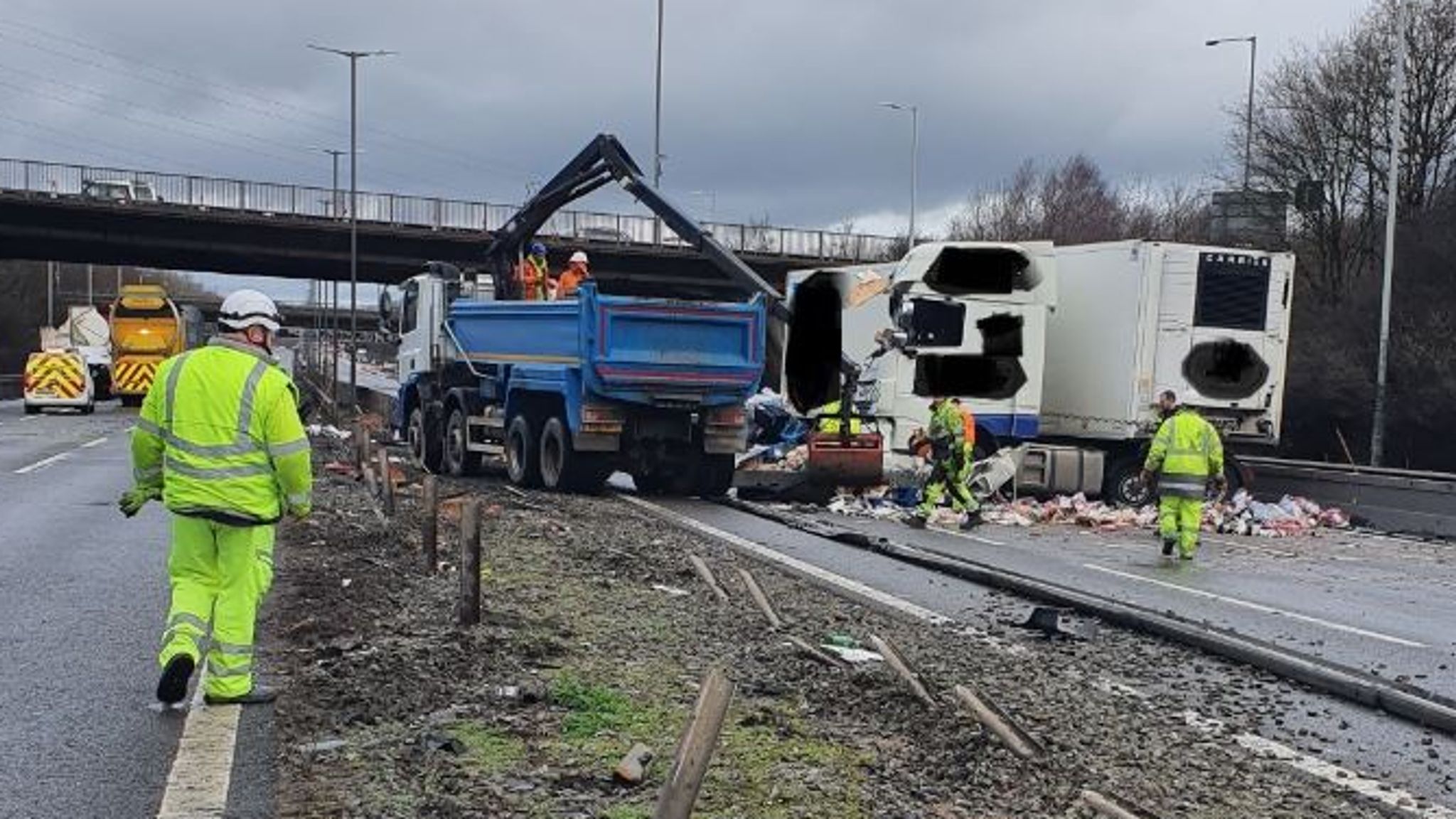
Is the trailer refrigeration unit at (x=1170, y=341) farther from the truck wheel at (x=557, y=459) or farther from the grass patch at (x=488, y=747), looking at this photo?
the grass patch at (x=488, y=747)

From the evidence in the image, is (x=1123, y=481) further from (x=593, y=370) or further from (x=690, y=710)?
(x=690, y=710)

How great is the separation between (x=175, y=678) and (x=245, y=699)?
0.94 ft

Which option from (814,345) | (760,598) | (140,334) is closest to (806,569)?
(760,598)

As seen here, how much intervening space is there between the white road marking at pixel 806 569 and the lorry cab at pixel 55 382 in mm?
30252

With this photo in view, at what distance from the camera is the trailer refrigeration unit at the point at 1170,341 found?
60.1 ft

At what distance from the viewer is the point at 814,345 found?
19.1 m

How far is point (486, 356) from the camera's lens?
59.5 feet

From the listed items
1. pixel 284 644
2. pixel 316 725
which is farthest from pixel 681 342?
pixel 316 725

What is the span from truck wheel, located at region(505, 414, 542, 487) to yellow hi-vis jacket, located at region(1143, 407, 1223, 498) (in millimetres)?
7257

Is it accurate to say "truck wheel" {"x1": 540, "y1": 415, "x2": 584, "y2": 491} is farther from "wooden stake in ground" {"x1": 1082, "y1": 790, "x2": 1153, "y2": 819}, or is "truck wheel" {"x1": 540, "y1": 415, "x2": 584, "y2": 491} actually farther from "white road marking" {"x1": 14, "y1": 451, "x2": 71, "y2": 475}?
"wooden stake in ground" {"x1": 1082, "y1": 790, "x2": 1153, "y2": 819}

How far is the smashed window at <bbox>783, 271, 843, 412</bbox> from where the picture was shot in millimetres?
18531

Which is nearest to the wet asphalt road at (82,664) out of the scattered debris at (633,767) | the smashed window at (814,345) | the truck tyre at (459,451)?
the scattered debris at (633,767)

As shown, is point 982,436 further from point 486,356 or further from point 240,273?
point 240,273

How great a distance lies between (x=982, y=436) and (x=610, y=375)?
18.3ft
